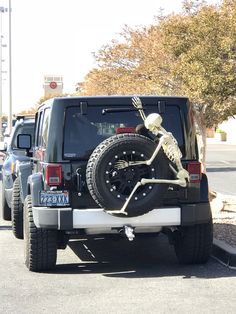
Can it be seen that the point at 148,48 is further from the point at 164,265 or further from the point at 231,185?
the point at 164,265

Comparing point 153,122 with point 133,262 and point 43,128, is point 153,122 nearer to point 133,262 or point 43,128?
point 43,128

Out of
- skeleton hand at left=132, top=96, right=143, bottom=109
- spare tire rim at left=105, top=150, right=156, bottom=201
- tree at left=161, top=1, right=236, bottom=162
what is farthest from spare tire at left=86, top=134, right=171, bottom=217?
tree at left=161, top=1, right=236, bottom=162

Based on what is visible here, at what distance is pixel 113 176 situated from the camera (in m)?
6.22

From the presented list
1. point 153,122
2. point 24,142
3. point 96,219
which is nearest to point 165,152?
point 153,122

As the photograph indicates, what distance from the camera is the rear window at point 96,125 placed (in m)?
6.52

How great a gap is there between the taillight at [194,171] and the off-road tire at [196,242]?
24.3 inches

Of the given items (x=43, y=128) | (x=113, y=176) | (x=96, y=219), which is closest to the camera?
(x=113, y=176)

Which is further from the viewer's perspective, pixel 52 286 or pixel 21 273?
pixel 21 273

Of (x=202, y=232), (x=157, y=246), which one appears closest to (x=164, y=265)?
(x=202, y=232)

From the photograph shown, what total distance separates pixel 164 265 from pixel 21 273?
1.67 meters

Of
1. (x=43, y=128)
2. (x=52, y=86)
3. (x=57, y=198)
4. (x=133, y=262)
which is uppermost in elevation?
(x=52, y=86)

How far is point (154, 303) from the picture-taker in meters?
5.45

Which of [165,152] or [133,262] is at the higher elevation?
[165,152]

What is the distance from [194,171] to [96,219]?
1.20 metres
